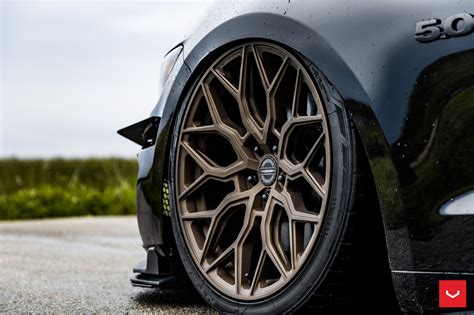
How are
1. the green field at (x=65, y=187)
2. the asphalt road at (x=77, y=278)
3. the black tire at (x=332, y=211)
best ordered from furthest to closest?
the green field at (x=65, y=187) → the asphalt road at (x=77, y=278) → the black tire at (x=332, y=211)

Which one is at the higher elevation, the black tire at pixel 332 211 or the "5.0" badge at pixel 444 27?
the "5.0" badge at pixel 444 27

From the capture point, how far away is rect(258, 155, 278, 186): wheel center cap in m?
2.97

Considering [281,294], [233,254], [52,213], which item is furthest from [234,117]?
[52,213]

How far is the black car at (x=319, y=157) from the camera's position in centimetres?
244

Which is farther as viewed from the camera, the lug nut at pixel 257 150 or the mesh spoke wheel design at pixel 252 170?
the lug nut at pixel 257 150

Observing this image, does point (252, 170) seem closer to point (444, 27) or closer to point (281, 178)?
point (281, 178)

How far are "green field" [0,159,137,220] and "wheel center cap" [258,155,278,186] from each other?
12.4 metres

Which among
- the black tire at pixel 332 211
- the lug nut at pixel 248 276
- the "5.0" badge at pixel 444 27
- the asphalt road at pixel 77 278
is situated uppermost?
the "5.0" badge at pixel 444 27

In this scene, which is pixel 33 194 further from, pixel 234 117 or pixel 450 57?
pixel 450 57

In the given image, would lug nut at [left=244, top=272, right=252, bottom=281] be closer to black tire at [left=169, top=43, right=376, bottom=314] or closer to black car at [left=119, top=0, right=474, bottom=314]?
black car at [left=119, top=0, right=474, bottom=314]

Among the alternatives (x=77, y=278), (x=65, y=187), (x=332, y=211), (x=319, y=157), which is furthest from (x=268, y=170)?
(x=65, y=187)

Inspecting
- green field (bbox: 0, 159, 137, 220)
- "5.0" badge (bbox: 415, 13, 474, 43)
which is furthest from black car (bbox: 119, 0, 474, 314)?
green field (bbox: 0, 159, 137, 220)

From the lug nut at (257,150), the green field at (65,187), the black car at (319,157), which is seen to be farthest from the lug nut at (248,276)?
the green field at (65,187)

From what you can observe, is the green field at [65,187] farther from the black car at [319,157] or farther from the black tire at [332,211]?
the black tire at [332,211]
